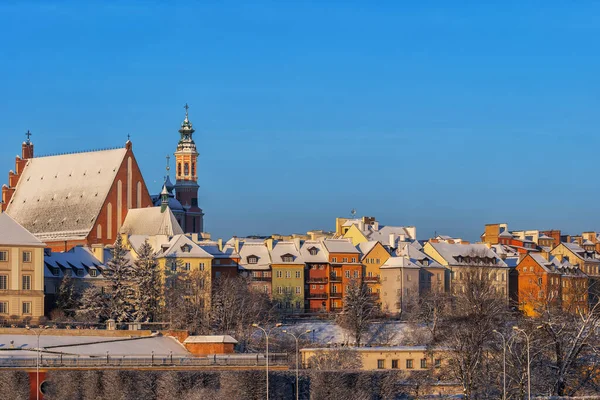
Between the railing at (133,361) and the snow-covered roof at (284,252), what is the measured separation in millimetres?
56325

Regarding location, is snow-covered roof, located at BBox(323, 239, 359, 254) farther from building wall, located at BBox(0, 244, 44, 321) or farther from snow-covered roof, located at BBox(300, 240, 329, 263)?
building wall, located at BBox(0, 244, 44, 321)

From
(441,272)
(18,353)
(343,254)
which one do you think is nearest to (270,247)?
(343,254)

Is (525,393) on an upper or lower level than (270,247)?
lower

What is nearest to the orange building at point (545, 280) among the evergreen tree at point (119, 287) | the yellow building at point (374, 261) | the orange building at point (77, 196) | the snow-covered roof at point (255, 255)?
the yellow building at point (374, 261)

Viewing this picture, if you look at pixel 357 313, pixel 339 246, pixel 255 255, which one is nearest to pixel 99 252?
pixel 255 255

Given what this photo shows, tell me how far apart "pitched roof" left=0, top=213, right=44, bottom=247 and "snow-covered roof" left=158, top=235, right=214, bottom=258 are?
61.2 feet

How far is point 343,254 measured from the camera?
148m

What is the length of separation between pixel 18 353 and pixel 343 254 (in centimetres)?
6186

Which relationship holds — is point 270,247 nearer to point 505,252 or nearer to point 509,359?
point 505,252

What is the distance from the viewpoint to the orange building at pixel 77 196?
153375 millimetres

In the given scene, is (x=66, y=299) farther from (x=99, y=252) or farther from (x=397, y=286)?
(x=397, y=286)

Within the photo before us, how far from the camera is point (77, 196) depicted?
514 feet

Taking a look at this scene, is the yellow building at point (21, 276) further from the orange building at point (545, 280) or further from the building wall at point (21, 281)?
the orange building at point (545, 280)

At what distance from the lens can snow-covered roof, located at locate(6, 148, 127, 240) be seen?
154m
